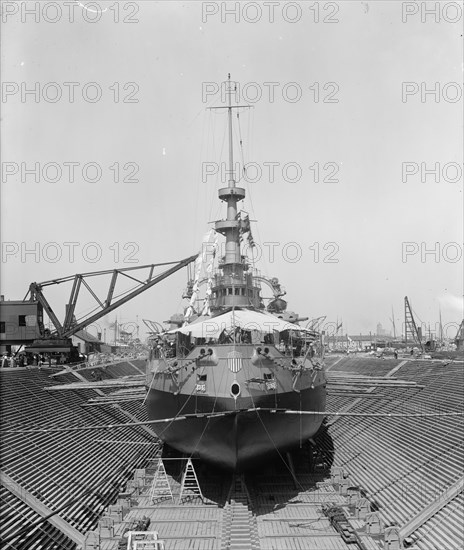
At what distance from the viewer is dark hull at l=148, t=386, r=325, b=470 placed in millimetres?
16297

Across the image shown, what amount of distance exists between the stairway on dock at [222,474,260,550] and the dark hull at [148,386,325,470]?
3.15 feet

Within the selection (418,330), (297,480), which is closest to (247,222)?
(297,480)

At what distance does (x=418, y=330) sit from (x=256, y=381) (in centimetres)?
6738

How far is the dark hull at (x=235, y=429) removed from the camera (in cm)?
1630

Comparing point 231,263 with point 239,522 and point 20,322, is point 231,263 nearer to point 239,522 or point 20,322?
point 239,522

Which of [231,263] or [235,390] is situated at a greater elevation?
[231,263]

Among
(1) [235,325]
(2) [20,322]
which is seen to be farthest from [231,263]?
(2) [20,322]

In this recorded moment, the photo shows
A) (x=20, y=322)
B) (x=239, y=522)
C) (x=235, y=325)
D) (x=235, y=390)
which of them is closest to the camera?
(x=239, y=522)

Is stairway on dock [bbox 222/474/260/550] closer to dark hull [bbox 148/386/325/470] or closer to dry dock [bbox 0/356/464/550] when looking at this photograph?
dry dock [bbox 0/356/464/550]

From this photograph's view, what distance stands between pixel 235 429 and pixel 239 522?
8.58ft

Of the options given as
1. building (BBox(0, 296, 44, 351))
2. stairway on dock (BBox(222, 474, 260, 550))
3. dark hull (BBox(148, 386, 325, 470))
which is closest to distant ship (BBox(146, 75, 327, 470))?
dark hull (BBox(148, 386, 325, 470))

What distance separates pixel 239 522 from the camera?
1505cm

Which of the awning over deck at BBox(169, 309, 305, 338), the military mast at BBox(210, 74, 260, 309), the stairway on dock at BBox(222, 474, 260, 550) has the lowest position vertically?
the stairway on dock at BBox(222, 474, 260, 550)

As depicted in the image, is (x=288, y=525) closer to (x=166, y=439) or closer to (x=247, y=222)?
(x=166, y=439)
